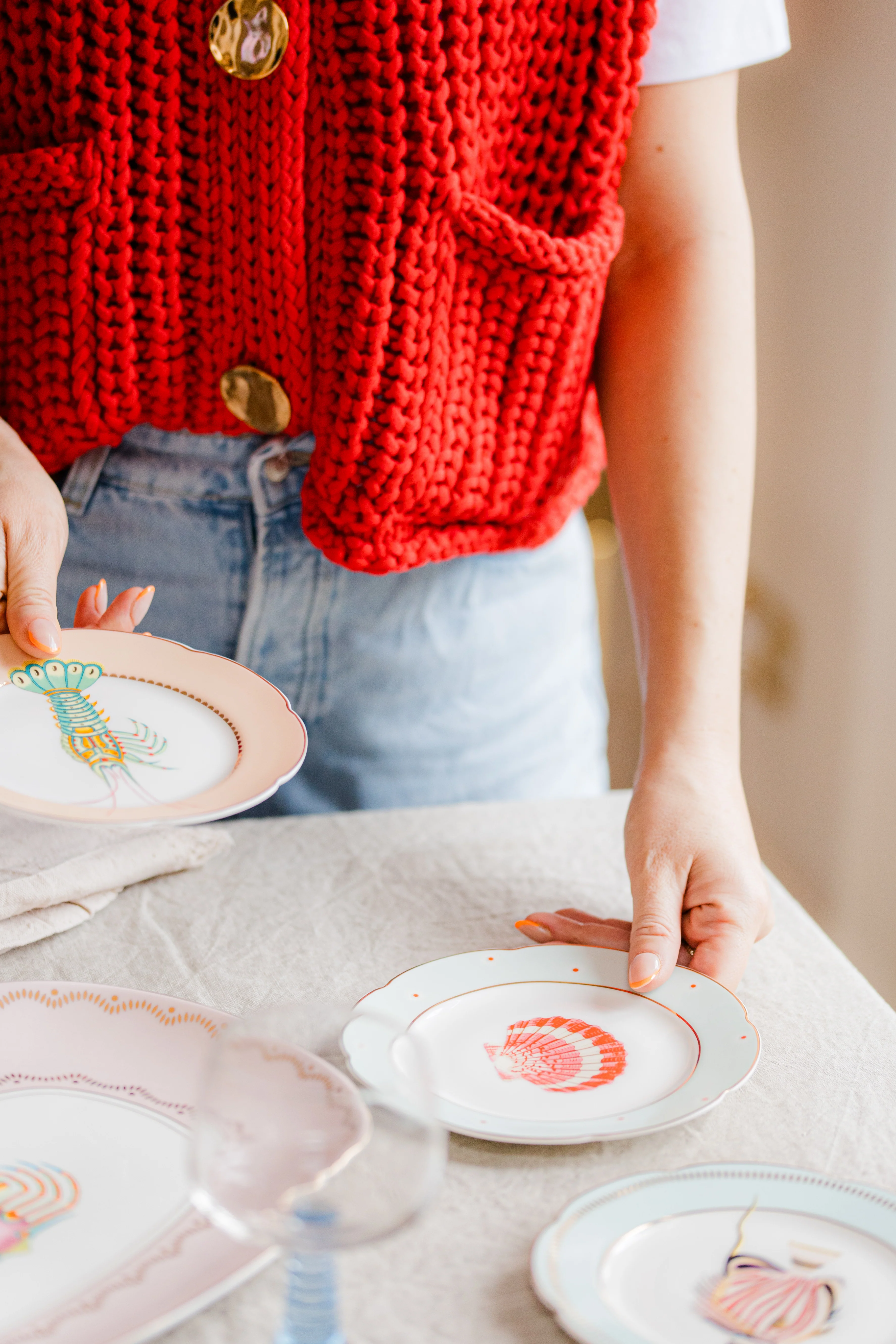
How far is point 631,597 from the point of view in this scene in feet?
2.77

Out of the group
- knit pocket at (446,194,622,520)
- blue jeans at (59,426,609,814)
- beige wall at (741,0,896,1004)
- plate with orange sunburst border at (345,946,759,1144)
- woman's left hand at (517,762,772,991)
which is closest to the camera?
plate with orange sunburst border at (345,946,759,1144)

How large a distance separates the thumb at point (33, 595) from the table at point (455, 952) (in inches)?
→ 7.7

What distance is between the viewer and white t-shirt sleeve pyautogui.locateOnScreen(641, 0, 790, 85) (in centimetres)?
78

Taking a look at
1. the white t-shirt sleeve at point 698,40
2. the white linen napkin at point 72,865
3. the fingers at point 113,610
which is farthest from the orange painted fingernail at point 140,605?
the white t-shirt sleeve at point 698,40

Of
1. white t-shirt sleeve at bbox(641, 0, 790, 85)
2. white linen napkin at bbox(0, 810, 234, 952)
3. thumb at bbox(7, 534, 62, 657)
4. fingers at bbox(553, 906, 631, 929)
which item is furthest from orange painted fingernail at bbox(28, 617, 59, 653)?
white t-shirt sleeve at bbox(641, 0, 790, 85)

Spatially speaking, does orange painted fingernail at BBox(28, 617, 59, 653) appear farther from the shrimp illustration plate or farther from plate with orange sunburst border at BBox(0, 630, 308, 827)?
the shrimp illustration plate

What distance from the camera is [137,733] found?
623 mm

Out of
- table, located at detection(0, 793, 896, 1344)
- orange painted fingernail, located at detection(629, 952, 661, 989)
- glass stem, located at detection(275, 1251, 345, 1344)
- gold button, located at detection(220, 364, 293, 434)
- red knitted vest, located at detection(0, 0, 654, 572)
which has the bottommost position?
table, located at detection(0, 793, 896, 1344)

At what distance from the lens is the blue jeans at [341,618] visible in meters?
0.86

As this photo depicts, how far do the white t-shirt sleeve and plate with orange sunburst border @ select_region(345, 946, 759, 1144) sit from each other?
609 millimetres

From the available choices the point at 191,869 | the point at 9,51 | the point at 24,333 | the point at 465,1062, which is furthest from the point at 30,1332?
the point at 9,51

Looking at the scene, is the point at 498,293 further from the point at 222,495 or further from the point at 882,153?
the point at 882,153

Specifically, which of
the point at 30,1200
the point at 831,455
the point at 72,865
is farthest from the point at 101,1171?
the point at 831,455

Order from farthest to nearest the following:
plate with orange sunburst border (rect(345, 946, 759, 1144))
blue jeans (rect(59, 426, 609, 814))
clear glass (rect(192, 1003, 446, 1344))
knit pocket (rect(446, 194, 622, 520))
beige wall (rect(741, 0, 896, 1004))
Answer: beige wall (rect(741, 0, 896, 1004)) < blue jeans (rect(59, 426, 609, 814)) < knit pocket (rect(446, 194, 622, 520)) < plate with orange sunburst border (rect(345, 946, 759, 1144)) < clear glass (rect(192, 1003, 446, 1344))
